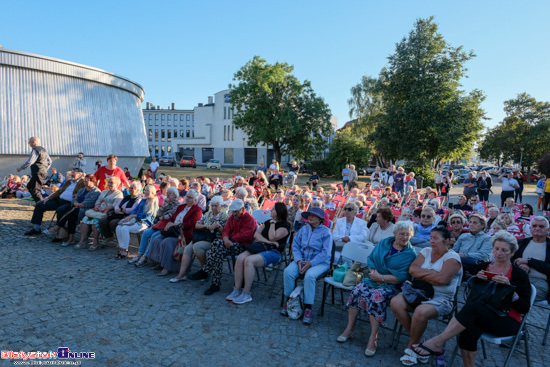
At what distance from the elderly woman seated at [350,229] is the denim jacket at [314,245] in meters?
1.04

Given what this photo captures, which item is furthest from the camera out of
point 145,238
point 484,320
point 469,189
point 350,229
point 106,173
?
point 469,189

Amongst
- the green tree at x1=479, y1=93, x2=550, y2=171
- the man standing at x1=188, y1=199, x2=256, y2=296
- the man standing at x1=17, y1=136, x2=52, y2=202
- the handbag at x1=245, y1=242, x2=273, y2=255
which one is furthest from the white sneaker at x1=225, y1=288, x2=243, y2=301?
the green tree at x1=479, y1=93, x2=550, y2=171

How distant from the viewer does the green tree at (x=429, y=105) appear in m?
22.4

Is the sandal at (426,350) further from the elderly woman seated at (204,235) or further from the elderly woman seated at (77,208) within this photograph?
the elderly woman seated at (77,208)

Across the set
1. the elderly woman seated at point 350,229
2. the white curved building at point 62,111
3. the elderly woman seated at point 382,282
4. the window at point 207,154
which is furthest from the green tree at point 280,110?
the elderly woman seated at point 382,282

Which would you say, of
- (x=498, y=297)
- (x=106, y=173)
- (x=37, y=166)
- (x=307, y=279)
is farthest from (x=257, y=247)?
(x=37, y=166)

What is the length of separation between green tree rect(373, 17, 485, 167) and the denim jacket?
20764mm

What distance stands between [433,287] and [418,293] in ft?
0.65

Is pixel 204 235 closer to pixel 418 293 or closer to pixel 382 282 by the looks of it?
pixel 382 282

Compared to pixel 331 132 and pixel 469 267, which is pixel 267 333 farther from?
pixel 331 132

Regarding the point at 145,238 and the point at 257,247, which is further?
the point at 145,238

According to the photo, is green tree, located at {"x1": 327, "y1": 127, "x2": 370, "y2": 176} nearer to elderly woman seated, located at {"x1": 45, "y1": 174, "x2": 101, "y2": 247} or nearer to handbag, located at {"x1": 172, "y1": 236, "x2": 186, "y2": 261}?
elderly woman seated, located at {"x1": 45, "y1": 174, "x2": 101, "y2": 247}

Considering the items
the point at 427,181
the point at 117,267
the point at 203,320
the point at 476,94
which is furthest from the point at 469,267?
the point at 476,94

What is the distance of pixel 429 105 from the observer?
75.0 feet
